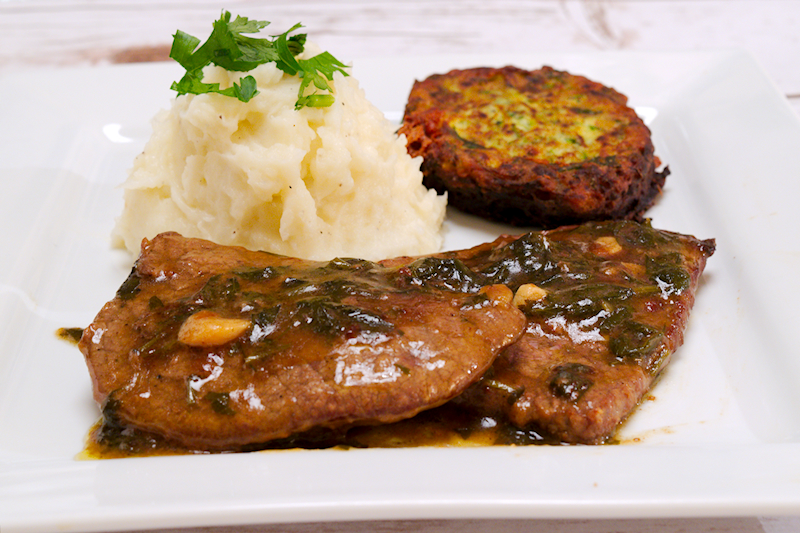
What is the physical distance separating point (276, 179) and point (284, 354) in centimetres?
129

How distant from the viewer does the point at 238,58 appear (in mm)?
3979

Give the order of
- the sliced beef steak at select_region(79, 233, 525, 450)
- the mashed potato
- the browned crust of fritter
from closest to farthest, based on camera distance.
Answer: the sliced beef steak at select_region(79, 233, 525, 450)
the mashed potato
the browned crust of fritter

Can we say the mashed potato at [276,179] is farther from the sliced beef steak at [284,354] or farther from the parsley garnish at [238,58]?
the sliced beef steak at [284,354]

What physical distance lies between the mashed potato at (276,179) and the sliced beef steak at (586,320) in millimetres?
636

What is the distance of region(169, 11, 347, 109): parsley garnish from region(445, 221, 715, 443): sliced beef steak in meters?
1.25

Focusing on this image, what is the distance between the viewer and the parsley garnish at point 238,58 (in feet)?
13.0

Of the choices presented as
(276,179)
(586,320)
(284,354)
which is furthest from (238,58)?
(586,320)

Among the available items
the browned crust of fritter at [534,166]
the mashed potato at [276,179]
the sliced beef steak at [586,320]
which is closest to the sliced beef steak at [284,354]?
the sliced beef steak at [586,320]

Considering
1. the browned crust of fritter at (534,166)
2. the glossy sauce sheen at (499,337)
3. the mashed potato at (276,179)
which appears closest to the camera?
the glossy sauce sheen at (499,337)

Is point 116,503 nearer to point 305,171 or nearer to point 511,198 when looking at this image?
point 305,171

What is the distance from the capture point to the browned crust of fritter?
173 inches

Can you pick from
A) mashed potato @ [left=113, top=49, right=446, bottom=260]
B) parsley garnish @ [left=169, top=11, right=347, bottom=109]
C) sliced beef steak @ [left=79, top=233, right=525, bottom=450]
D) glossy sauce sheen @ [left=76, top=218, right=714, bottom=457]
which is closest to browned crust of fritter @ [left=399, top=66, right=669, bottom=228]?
mashed potato @ [left=113, top=49, right=446, bottom=260]

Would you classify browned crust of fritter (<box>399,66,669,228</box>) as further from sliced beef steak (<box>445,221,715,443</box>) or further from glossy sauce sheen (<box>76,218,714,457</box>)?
glossy sauce sheen (<box>76,218,714,457</box>)

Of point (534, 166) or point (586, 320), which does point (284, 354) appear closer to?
point (586, 320)
